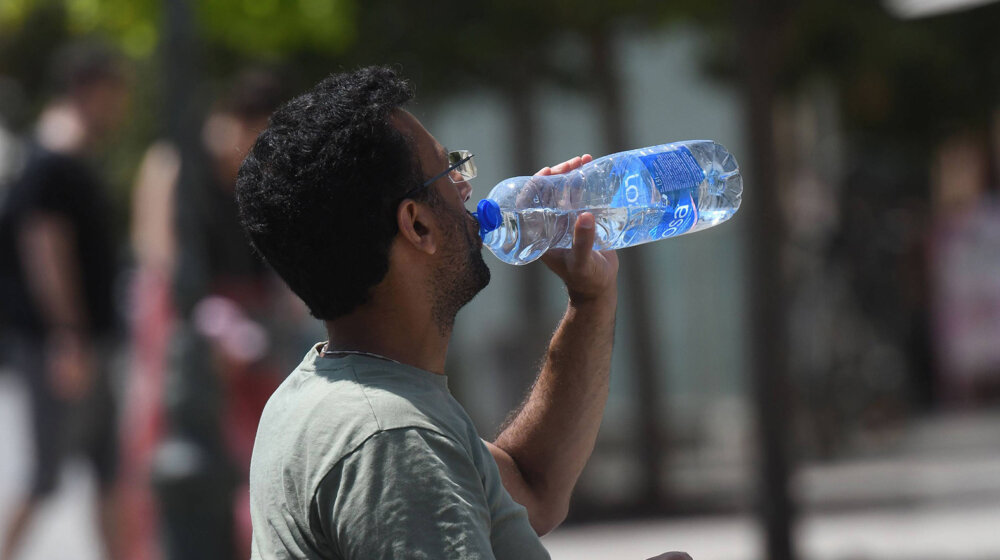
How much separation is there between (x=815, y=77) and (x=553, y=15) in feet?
7.62

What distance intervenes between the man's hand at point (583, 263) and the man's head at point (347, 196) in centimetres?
20

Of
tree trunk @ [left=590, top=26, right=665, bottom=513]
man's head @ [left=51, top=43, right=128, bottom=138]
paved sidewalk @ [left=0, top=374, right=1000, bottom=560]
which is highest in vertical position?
→ man's head @ [left=51, top=43, right=128, bottom=138]

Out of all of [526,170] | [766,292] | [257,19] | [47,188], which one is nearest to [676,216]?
[766,292]

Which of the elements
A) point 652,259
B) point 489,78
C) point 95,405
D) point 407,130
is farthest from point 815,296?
point 407,130

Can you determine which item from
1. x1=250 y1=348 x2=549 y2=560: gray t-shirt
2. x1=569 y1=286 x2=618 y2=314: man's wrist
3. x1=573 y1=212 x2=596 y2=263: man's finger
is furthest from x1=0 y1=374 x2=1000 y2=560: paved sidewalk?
x1=250 y1=348 x2=549 y2=560: gray t-shirt

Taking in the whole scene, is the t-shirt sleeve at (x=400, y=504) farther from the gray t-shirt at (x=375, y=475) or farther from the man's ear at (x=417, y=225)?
the man's ear at (x=417, y=225)

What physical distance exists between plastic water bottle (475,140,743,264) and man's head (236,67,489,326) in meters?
0.28

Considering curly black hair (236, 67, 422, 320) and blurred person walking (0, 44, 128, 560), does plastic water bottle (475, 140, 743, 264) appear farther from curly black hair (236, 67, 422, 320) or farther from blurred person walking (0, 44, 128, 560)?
blurred person walking (0, 44, 128, 560)

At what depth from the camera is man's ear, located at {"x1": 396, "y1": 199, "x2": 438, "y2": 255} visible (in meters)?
1.93

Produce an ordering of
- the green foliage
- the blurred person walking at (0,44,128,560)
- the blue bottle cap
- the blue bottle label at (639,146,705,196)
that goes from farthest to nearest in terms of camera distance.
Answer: the green foliage
the blurred person walking at (0,44,128,560)
the blue bottle label at (639,146,705,196)
the blue bottle cap

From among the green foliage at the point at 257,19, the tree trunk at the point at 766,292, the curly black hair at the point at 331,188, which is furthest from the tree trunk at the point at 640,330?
the curly black hair at the point at 331,188

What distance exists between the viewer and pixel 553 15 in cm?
734

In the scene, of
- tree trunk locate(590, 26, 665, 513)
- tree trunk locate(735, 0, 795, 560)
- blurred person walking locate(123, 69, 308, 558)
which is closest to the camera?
blurred person walking locate(123, 69, 308, 558)

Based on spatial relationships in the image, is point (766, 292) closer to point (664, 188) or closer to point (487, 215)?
point (664, 188)
